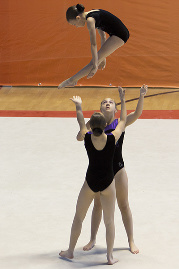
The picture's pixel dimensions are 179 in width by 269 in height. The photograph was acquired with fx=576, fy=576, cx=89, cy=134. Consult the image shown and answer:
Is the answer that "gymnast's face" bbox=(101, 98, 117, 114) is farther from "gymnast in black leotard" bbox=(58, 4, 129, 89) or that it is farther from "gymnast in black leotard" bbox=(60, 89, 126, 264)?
"gymnast in black leotard" bbox=(58, 4, 129, 89)

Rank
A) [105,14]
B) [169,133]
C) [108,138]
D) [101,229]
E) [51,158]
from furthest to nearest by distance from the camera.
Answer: [169,133]
[51,158]
[101,229]
[105,14]
[108,138]

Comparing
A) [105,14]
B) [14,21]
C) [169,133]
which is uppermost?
[105,14]

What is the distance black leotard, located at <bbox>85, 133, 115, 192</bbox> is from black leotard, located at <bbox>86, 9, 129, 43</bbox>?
0.96 m

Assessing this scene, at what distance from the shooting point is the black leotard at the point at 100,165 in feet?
14.0

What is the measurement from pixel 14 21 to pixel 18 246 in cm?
620

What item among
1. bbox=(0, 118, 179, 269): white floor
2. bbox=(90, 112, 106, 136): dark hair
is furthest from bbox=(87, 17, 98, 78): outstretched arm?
bbox=(0, 118, 179, 269): white floor

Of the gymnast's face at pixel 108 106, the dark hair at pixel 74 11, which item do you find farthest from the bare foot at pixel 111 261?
the dark hair at pixel 74 11

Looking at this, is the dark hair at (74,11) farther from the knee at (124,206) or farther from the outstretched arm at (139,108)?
the knee at (124,206)

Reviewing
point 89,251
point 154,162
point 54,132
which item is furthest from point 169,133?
point 89,251

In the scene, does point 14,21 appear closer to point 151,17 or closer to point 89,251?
point 151,17

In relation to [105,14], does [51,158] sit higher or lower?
lower

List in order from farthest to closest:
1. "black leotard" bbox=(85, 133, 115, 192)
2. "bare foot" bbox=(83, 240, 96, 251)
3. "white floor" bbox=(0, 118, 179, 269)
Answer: "bare foot" bbox=(83, 240, 96, 251), "white floor" bbox=(0, 118, 179, 269), "black leotard" bbox=(85, 133, 115, 192)

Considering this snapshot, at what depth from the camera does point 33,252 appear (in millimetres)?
4762

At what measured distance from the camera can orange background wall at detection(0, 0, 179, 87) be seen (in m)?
10.1
